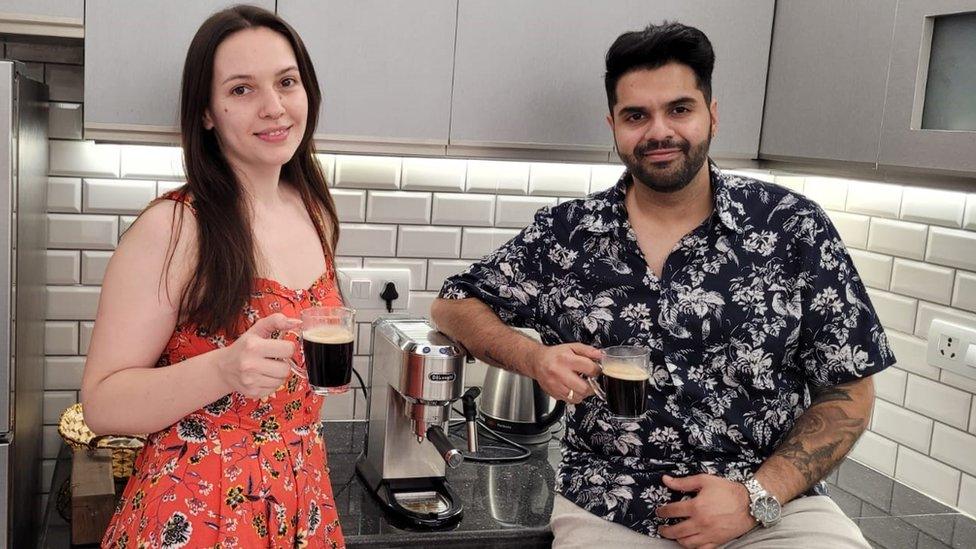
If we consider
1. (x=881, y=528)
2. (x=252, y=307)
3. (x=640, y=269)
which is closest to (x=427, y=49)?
(x=640, y=269)

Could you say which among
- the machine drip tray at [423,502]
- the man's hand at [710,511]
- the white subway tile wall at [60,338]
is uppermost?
the white subway tile wall at [60,338]

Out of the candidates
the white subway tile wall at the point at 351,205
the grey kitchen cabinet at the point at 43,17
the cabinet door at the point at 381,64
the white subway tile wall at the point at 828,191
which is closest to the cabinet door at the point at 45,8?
the grey kitchen cabinet at the point at 43,17

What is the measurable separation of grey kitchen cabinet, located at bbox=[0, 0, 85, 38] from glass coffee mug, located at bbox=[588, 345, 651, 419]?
3.88 ft

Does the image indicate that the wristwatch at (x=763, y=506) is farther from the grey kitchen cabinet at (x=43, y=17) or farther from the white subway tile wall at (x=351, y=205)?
the grey kitchen cabinet at (x=43, y=17)

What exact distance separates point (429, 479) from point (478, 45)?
95 centimetres

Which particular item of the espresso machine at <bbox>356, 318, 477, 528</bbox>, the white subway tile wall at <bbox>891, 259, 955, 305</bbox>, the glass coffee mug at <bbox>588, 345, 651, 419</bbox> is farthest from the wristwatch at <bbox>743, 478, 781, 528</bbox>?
the white subway tile wall at <bbox>891, 259, 955, 305</bbox>

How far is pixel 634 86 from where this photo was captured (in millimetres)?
1927

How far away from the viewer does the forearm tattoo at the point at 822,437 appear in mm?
1783

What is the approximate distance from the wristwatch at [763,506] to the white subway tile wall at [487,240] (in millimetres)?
727

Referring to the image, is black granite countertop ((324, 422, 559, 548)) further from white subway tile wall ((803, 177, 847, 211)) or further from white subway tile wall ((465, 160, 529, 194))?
white subway tile wall ((803, 177, 847, 211))

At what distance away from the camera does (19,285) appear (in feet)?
5.52

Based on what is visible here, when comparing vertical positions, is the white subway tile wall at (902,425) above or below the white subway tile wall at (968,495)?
above

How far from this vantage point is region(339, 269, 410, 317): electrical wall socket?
8.18 ft

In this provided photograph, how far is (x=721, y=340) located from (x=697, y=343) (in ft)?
0.15
